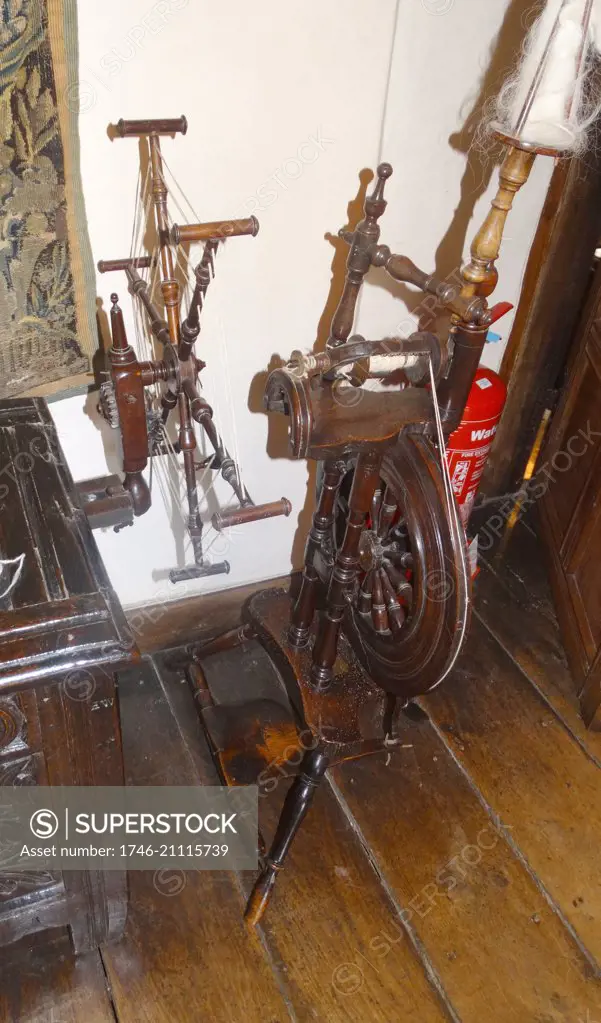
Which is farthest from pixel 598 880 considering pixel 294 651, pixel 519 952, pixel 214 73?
Answer: pixel 214 73

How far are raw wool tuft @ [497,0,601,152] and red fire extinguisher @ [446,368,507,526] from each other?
0.67m

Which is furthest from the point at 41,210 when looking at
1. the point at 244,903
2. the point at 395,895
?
the point at 395,895

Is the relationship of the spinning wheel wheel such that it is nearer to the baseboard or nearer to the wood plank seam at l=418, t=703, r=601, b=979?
the wood plank seam at l=418, t=703, r=601, b=979

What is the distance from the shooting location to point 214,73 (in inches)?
50.4

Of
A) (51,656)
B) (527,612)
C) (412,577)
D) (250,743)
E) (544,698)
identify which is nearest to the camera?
(51,656)

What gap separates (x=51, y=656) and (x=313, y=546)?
2.01ft

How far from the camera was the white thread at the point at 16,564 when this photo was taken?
104 centimetres

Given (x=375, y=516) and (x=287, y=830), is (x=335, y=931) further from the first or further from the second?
(x=375, y=516)

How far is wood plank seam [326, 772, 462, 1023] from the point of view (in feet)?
4.56

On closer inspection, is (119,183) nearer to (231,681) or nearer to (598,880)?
(231,681)

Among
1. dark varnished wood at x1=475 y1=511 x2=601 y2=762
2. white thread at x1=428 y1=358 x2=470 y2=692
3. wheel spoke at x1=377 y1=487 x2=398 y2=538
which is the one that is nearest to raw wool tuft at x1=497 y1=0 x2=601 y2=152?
white thread at x1=428 y1=358 x2=470 y2=692

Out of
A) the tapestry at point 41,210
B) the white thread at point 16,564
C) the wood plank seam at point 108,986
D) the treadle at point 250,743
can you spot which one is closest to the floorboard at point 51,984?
the wood plank seam at point 108,986

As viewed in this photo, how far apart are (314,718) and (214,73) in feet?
3.88

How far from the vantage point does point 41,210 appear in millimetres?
1205
